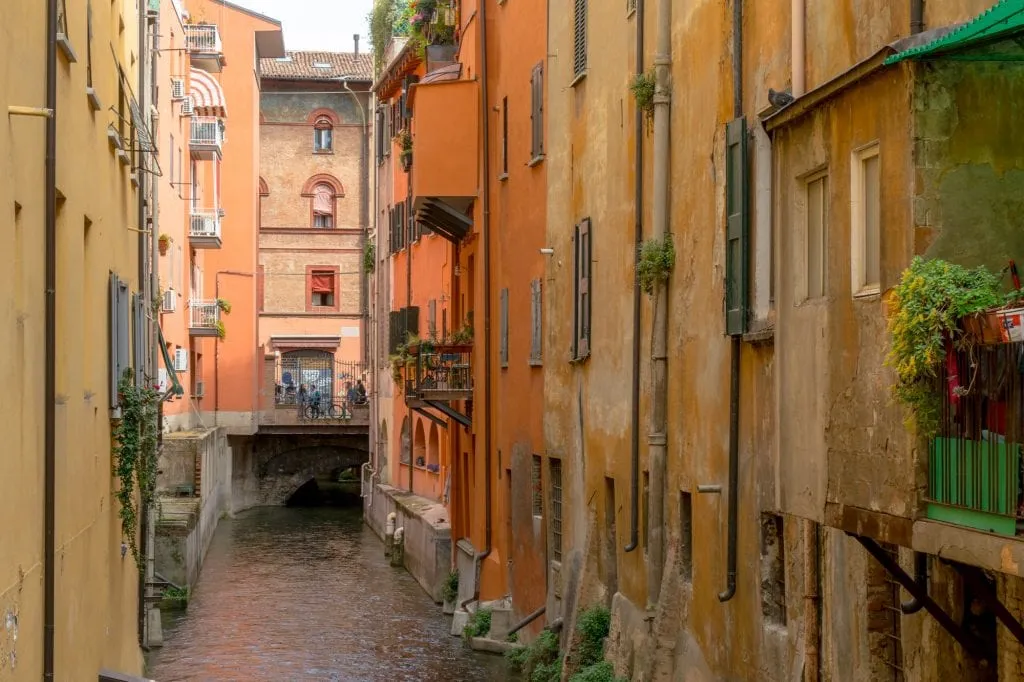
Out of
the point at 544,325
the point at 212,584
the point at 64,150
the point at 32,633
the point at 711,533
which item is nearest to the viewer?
the point at 32,633

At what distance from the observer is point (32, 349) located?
33.5 feet

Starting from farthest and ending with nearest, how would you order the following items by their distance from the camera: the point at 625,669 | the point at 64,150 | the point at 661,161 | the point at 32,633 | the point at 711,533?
the point at 625,669, the point at 661,161, the point at 711,533, the point at 64,150, the point at 32,633

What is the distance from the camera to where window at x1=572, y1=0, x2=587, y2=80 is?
60.7 feet

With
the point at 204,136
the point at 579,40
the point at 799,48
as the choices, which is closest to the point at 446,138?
the point at 579,40

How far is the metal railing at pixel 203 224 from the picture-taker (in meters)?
42.4

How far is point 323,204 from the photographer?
62.9 metres

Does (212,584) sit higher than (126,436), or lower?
lower

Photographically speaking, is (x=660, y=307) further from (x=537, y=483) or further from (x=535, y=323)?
(x=537, y=483)

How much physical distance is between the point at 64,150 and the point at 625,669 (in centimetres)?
729

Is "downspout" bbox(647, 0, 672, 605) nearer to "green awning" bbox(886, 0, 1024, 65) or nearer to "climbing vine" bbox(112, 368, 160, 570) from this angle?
"climbing vine" bbox(112, 368, 160, 570)

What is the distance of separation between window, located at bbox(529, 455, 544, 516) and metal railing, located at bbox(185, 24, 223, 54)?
82.7 ft

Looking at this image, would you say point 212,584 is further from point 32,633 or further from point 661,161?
point 32,633

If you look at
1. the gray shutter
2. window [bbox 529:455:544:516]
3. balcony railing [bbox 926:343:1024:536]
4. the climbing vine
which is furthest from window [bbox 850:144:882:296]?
the gray shutter

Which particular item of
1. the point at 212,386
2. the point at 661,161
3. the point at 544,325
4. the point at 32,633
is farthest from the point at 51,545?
the point at 212,386
